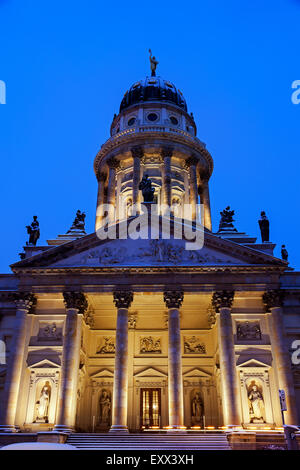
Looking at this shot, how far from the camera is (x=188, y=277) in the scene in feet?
85.4

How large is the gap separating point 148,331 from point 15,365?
9.57m

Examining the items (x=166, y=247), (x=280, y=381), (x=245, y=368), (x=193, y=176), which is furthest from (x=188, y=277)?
(x=193, y=176)

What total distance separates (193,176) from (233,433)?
24695 mm

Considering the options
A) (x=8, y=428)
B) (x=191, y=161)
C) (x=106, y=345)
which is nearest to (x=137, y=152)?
(x=191, y=161)

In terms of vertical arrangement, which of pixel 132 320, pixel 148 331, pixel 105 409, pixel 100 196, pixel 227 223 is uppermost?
pixel 100 196

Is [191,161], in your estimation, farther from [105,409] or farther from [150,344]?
[105,409]

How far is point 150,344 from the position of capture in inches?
1178

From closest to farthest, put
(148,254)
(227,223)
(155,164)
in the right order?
(148,254) < (227,223) < (155,164)

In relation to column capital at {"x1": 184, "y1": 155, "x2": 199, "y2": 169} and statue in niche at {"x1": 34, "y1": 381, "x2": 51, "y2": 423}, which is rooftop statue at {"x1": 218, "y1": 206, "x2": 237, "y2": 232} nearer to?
column capital at {"x1": 184, "y1": 155, "x2": 199, "y2": 169}

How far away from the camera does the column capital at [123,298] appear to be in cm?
2555

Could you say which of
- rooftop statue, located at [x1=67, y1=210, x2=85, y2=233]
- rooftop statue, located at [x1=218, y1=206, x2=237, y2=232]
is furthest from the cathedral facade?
rooftop statue, located at [x1=67, y1=210, x2=85, y2=233]

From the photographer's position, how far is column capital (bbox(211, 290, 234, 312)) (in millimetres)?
25469

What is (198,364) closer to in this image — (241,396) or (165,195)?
(241,396)

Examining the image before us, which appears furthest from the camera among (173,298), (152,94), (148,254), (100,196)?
(152,94)
